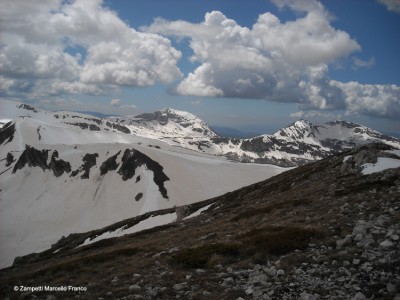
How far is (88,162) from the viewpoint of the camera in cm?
16925

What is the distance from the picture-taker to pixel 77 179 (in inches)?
6324

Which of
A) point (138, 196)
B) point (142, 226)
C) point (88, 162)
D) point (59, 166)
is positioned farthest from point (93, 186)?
point (142, 226)

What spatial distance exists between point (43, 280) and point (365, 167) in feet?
119

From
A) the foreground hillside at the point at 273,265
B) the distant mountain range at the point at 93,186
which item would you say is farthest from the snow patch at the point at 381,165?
the distant mountain range at the point at 93,186

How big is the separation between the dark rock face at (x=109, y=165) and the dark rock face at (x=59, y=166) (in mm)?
18591

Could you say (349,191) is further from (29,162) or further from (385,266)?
(29,162)

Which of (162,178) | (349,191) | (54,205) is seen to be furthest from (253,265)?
(54,205)

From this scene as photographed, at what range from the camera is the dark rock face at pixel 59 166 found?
170 meters

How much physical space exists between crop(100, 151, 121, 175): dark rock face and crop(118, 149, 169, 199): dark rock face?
14.9 ft

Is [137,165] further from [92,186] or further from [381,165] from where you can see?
[381,165]

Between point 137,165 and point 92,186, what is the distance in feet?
→ 69.9

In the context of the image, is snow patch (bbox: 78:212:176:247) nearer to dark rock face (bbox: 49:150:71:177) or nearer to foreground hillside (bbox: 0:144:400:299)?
foreground hillside (bbox: 0:144:400:299)

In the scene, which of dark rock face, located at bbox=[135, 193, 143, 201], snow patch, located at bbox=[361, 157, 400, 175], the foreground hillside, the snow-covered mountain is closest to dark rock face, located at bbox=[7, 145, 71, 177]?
the snow-covered mountain

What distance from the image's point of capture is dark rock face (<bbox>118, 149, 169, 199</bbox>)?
148 metres
